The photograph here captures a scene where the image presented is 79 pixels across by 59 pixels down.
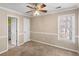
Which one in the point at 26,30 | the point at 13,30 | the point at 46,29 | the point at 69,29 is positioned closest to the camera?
the point at 69,29

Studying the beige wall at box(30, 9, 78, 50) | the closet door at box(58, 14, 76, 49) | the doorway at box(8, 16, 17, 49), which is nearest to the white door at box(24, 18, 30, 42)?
the beige wall at box(30, 9, 78, 50)

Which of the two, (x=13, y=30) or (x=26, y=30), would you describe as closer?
(x=26, y=30)

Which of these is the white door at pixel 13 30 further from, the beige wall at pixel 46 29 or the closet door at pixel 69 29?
the closet door at pixel 69 29

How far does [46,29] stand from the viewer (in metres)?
2.81

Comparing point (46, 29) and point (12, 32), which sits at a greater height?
point (46, 29)

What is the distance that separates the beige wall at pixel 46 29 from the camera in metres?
2.41

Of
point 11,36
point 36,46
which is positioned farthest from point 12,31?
point 36,46

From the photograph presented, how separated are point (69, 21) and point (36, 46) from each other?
4.71 feet

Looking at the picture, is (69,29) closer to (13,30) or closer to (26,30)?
(26,30)

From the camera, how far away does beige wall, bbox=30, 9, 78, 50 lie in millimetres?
2407

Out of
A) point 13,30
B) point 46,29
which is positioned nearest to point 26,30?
point 46,29

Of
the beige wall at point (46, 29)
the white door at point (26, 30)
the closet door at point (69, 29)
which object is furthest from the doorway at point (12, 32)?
the closet door at point (69, 29)

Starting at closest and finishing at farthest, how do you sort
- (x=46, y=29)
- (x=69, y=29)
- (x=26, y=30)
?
(x=69, y=29)
(x=26, y=30)
(x=46, y=29)

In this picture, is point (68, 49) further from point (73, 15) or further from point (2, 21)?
point (2, 21)
